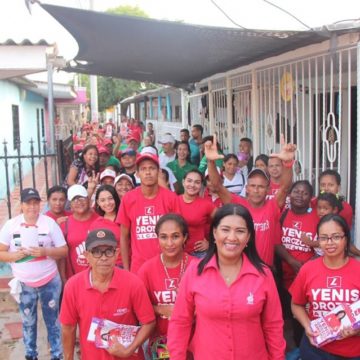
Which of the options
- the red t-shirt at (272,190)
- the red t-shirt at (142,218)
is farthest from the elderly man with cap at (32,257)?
the red t-shirt at (272,190)

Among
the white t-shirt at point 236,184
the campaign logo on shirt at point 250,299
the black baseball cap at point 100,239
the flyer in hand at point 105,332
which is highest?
the white t-shirt at point 236,184

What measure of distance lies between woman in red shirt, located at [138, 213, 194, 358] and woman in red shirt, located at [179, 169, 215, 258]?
882 millimetres

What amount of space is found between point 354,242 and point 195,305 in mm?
2154

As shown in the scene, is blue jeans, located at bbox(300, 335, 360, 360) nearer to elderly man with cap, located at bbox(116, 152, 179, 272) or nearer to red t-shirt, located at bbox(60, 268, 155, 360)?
red t-shirt, located at bbox(60, 268, 155, 360)

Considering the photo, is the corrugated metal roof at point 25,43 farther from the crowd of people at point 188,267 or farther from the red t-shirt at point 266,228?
the red t-shirt at point 266,228

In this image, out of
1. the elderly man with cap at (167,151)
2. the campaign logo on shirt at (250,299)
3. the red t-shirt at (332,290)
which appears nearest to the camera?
the campaign logo on shirt at (250,299)

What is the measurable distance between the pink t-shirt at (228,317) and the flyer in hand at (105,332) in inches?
16.4

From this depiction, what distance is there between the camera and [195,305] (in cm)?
230

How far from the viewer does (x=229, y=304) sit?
2189mm

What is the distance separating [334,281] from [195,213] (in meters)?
1.37

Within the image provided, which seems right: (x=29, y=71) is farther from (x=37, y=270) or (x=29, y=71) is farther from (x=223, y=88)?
(x=223, y=88)

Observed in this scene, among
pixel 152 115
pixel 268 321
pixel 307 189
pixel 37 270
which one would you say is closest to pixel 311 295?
pixel 268 321

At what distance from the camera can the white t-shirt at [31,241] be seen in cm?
362

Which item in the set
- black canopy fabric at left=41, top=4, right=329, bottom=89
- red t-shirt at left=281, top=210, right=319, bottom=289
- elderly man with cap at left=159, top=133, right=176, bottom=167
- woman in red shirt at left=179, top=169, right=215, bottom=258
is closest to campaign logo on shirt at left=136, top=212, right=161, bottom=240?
woman in red shirt at left=179, top=169, right=215, bottom=258
